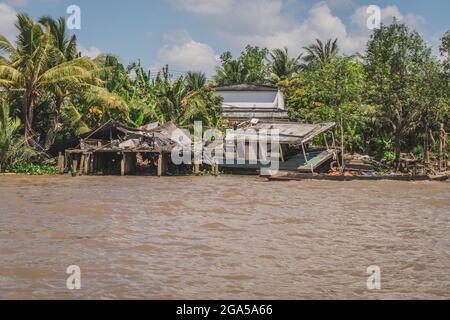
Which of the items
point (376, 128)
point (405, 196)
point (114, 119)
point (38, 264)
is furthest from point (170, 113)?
point (38, 264)

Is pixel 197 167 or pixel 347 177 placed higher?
pixel 197 167

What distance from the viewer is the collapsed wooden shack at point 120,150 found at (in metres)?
25.2

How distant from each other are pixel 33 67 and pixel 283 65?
2749 cm

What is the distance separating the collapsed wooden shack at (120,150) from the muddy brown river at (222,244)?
6.23m

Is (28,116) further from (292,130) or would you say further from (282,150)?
(292,130)

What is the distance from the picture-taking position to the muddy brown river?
25.5ft

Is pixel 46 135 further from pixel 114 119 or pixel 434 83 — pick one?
pixel 434 83

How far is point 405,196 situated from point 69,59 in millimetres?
17863

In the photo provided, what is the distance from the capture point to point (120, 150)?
25.0 m

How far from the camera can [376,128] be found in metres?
31.1

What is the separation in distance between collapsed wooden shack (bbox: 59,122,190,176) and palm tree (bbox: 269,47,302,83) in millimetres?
22589
